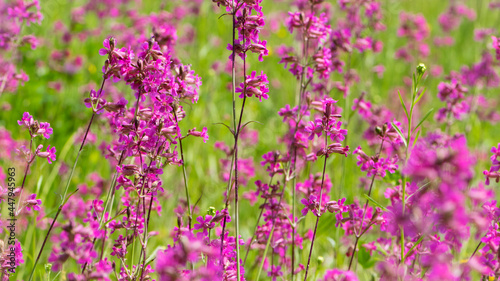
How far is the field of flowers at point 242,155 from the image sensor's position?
80.5 inches

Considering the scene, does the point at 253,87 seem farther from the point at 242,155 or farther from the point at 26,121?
the point at 242,155

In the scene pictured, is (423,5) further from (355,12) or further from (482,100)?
(355,12)

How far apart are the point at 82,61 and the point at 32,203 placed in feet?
13.9

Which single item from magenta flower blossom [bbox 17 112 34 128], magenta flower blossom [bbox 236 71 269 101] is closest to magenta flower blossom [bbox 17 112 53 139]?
magenta flower blossom [bbox 17 112 34 128]

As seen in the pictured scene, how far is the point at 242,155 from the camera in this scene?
16.1 ft

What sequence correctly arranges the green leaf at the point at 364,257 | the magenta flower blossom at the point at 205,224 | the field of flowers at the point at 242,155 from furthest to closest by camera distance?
the green leaf at the point at 364,257
the magenta flower blossom at the point at 205,224
the field of flowers at the point at 242,155

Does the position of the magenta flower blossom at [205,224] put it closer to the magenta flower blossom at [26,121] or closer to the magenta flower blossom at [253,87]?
the magenta flower blossom at [253,87]

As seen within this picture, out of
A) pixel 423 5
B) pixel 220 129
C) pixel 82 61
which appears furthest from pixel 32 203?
pixel 423 5

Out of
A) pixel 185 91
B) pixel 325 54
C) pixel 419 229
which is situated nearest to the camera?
pixel 419 229

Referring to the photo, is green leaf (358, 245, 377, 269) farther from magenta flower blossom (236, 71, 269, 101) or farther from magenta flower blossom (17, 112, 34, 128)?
magenta flower blossom (17, 112, 34, 128)

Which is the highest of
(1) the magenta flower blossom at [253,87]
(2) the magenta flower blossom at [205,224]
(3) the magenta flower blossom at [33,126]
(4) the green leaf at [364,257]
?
(1) the magenta flower blossom at [253,87]

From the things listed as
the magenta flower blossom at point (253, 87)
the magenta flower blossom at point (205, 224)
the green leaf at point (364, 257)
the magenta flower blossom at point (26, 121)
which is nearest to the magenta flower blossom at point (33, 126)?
the magenta flower blossom at point (26, 121)

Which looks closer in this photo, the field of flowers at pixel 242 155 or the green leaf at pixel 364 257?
the field of flowers at pixel 242 155

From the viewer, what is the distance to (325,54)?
300 cm
